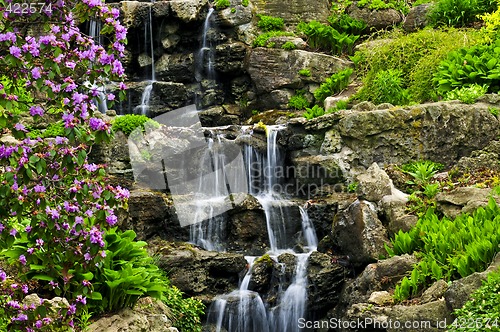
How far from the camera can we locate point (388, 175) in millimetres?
10164

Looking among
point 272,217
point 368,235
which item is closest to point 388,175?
point 368,235

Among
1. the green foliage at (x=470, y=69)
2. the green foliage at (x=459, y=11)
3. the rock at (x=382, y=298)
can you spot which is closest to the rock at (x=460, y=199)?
the rock at (x=382, y=298)

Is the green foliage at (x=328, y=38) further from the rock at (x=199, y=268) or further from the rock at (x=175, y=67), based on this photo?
the rock at (x=199, y=268)

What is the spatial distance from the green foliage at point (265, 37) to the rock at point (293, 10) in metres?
1.21

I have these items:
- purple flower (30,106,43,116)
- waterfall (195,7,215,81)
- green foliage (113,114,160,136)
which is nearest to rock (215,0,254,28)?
waterfall (195,7,215,81)

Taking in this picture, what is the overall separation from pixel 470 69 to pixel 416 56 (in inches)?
84.4

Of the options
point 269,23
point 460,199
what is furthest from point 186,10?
point 460,199

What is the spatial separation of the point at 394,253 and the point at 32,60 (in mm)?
6156

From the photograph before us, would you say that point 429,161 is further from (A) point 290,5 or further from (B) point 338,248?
(A) point 290,5

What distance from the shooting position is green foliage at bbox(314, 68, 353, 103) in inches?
603

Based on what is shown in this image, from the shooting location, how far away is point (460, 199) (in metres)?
8.30

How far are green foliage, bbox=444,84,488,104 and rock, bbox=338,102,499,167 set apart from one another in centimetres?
22

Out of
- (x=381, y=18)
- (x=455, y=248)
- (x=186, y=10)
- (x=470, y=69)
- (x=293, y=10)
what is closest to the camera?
(x=455, y=248)

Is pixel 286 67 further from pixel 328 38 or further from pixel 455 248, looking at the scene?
pixel 455 248
